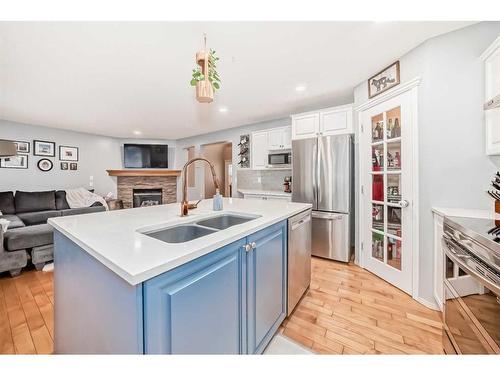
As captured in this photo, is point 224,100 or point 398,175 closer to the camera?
point 398,175

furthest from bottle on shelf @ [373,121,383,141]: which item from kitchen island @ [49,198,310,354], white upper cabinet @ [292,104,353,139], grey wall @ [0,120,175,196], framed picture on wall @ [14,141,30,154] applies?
framed picture on wall @ [14,141,30,154]

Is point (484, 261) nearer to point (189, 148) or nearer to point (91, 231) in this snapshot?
point (91, 231)

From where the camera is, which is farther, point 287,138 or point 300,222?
point 287,138

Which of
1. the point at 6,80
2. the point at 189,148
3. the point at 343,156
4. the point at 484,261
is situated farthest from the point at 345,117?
the point at 189,148

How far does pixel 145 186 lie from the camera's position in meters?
6.05

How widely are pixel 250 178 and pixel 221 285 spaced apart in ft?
12.8

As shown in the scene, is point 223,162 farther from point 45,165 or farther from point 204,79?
point 204,79

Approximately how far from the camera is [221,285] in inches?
36.8

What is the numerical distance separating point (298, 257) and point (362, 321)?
67 cm

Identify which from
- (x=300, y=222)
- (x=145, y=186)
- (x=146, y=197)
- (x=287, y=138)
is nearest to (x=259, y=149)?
(x=287, y=138)

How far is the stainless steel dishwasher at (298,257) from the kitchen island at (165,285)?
6.4 inches

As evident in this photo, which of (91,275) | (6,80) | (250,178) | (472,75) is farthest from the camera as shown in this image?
(250,178)

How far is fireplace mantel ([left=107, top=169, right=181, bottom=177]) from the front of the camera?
5.66 meters

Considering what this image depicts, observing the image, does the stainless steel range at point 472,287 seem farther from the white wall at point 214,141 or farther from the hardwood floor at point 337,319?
the white wall at point 214,141
